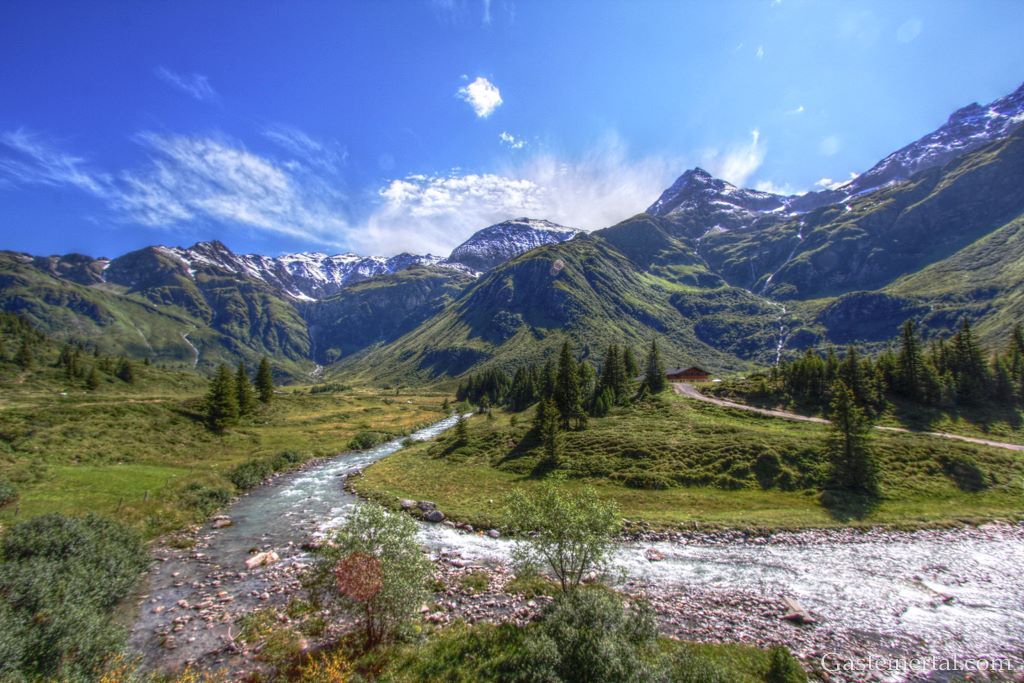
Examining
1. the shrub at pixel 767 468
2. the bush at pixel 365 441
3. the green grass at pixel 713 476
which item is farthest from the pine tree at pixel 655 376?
the bush at pixel 365 441

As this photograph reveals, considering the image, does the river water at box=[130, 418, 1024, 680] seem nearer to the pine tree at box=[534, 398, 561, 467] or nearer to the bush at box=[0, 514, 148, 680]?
the bush at box=[0, 514, 148, 680]

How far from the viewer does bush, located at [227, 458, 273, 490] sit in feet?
179

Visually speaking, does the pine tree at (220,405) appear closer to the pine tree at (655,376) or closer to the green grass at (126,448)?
the green grass at (126,448)

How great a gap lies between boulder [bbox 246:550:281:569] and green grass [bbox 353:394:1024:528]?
15633mm

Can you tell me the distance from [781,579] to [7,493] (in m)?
63.5

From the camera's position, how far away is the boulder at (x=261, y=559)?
31.6m

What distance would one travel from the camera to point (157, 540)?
116 feet

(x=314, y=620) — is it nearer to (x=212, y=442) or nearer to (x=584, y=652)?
(x=584, y=652)

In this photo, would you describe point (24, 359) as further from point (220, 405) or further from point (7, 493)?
point (7, 493)

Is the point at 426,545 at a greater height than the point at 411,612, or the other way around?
the point at 411,612

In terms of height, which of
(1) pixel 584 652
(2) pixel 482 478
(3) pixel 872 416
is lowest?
(2) pixel 482 478

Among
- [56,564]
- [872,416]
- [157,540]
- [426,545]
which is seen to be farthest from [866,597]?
[872,416]

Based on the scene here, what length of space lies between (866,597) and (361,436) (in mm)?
88772

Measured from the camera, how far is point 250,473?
5688 centimetres
